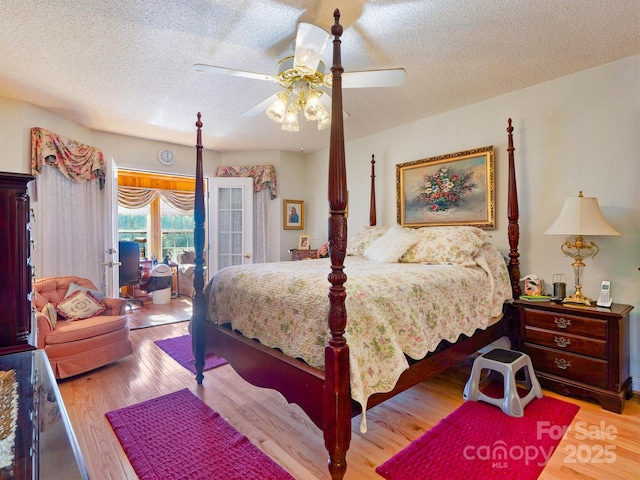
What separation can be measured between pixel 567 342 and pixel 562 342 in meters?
0.03

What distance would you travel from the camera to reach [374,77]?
6.45 feet

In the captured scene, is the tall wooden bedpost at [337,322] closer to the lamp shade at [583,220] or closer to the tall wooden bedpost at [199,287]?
the tall wooden bedpost at [199,287]

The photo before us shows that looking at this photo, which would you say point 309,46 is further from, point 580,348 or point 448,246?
point 580,348

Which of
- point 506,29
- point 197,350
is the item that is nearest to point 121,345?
point 197,350

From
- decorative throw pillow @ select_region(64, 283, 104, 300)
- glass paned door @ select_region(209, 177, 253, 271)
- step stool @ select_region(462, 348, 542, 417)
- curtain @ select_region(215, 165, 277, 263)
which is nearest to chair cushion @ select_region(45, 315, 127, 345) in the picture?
decorative throw pillow @ select_region(64, 283, 104, 300)

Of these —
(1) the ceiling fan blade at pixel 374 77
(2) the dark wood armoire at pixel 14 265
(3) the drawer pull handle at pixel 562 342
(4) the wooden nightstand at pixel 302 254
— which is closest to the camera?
(2) the dark wood armoire at pixel 14 265

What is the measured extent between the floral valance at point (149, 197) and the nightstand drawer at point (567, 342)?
279 inches

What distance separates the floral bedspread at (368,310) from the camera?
160 cm

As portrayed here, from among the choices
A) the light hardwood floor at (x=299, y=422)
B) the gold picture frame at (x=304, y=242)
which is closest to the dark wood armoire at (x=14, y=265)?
the light hardwood floor at (x=299, y=422)

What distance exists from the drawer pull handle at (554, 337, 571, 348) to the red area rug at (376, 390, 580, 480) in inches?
15.4

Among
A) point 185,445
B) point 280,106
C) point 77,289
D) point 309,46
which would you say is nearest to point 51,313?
point 77,289

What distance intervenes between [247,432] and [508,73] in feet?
10.6

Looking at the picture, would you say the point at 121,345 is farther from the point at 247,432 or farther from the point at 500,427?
the point at 500,427

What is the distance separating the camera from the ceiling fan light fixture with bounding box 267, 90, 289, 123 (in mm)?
2238
